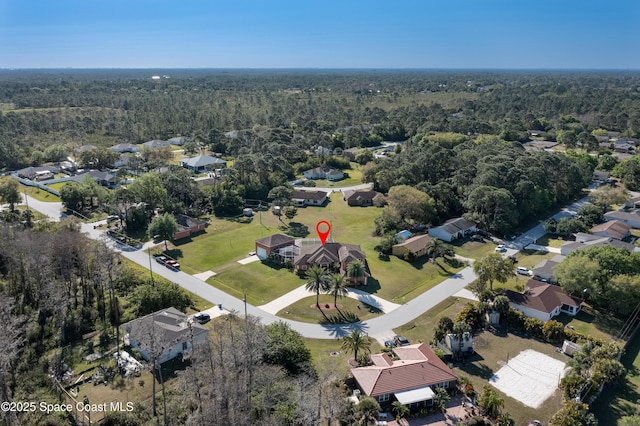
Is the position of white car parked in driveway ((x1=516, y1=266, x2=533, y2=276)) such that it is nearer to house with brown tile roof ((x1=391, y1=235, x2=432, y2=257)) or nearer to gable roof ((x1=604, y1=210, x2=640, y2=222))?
house with brown tile roof ((x1=391, y1=235, x2=432, y2=257))

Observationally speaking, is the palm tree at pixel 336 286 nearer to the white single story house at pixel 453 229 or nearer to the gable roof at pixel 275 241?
the gable roof at pixel 275 241

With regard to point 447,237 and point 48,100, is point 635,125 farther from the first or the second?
point 48,100

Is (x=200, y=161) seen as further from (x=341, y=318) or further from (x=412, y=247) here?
(x=341, y=318)

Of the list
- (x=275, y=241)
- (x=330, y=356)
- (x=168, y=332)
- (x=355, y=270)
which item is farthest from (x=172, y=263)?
(x=330, y=356)

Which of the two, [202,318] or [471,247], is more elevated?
[202,318]

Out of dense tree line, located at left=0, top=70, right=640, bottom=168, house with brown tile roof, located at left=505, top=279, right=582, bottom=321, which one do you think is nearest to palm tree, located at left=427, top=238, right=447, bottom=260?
house with brown tile roof, located at left=505, top=279, right=582, bottom=321
